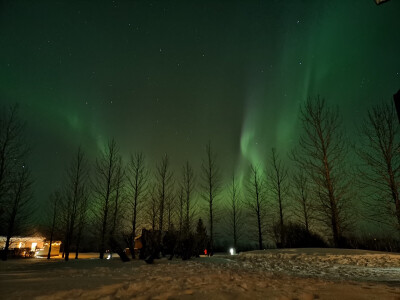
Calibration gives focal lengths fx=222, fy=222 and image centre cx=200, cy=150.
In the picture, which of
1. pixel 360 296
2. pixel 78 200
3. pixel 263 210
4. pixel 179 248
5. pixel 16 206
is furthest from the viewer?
pixel 263 210

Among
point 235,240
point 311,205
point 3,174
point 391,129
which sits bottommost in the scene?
point 235,240

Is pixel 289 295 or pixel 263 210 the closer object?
pixel 289 295

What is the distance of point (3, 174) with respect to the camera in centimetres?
1525

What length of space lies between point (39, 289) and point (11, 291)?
0.34 meters

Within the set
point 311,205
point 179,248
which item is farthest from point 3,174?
point 311,205

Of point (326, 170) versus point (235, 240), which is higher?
point (326, 170)

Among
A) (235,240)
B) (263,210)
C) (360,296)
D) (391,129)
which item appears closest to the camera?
(360,296)

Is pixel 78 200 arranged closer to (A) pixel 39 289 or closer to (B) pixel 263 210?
(B) pixel 263 210

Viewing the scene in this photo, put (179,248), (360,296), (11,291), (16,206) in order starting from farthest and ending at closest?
(16,206) < (179,248) < (11,291) < (360,296)

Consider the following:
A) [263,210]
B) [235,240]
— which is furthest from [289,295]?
[235,240]

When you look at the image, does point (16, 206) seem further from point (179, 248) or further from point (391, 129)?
point (391, 129)

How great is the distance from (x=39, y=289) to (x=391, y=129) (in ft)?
63.0

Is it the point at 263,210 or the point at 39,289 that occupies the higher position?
the point at 263,210

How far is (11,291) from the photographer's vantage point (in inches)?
126
